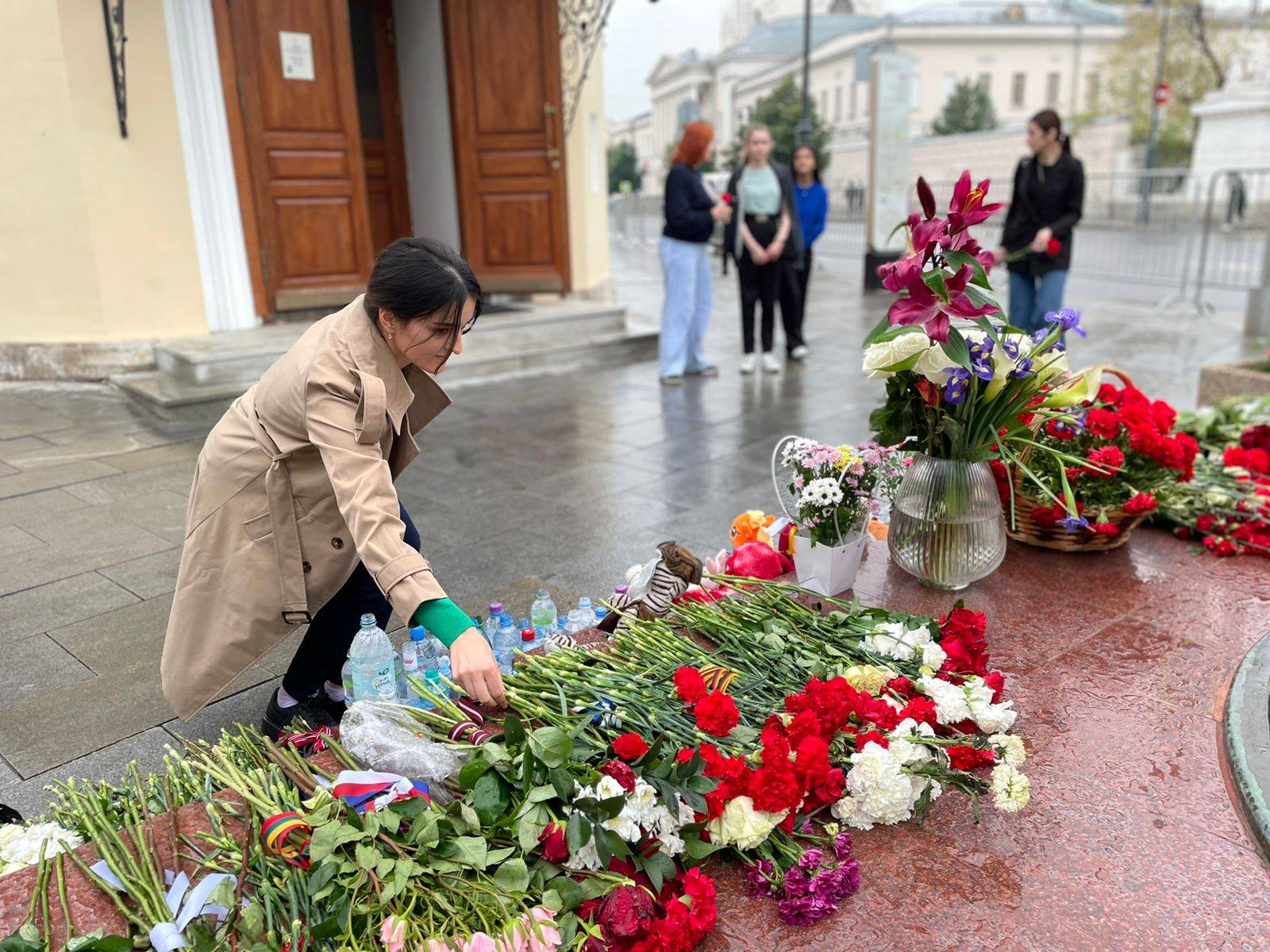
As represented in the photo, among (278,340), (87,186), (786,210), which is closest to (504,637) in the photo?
(278,340)

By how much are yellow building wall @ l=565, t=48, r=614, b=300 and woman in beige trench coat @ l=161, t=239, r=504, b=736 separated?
745cm

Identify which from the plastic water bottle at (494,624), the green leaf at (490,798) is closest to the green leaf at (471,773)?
the green leaf at (490,798)

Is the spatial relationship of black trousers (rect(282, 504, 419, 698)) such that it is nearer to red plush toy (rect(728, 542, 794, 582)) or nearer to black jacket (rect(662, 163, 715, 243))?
red plush toy (rect(728, 542, 794, 582))

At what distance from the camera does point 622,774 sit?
68.8 inches

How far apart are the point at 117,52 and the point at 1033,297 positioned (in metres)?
6.74

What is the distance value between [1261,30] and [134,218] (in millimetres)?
37240

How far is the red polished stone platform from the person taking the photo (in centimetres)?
164

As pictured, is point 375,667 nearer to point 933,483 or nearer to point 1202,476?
point 933,483

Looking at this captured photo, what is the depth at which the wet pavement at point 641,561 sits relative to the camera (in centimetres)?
184

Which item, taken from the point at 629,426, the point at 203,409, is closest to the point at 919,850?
the point at 629,426

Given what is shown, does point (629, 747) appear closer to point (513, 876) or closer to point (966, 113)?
point (513, 876)

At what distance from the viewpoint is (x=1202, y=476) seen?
3.54 meters

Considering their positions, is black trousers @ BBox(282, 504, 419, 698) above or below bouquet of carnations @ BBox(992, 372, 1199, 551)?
below

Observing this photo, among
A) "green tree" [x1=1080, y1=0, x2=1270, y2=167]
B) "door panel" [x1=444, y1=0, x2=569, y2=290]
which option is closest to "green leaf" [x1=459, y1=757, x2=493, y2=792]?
"door panel" [x1=444, y1=0, x2=569, y2=290]
